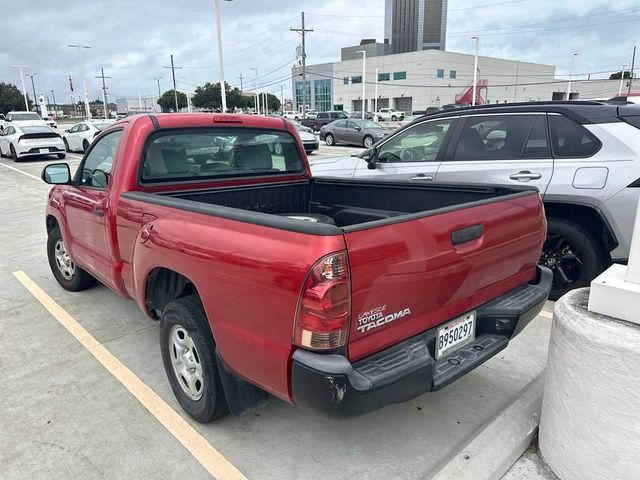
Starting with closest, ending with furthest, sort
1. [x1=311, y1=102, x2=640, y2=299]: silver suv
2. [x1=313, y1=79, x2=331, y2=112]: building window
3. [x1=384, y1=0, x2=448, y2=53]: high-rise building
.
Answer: [x1=311, y1=102, x2=640, y2=299]: silver suv
[x1=384, y1=0, x2=448, y2=53]: high-rise building
[x1=313, y1=79, x2=331, y2=112]: building window

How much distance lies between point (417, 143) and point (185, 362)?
3.91 metres

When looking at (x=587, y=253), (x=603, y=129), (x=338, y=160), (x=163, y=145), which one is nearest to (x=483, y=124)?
(x=603, y=129)

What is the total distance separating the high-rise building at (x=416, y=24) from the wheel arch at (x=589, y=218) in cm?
7924

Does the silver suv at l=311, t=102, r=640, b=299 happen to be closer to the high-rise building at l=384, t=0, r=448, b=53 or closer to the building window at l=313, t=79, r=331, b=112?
the high-rise building at l=384, t=0, r=448, b=53

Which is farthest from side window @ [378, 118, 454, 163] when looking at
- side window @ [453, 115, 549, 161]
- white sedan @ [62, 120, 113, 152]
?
white sedan @ [62, 120, 113, 152]

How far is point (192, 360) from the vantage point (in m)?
2.84

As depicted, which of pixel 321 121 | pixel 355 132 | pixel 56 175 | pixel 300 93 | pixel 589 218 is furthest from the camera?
pixel 300 93

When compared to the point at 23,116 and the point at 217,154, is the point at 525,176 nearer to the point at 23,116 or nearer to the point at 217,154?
the point at 217,154

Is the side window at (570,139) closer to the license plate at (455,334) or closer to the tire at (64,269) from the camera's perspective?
the license plate at (455,334)

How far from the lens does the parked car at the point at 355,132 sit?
22.4 m

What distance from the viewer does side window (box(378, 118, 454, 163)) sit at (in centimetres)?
548

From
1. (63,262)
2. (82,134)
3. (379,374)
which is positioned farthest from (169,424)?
(82,134)

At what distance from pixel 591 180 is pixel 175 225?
11.8ft

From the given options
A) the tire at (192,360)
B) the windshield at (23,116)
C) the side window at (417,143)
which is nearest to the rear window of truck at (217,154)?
the tire at (192,360)
